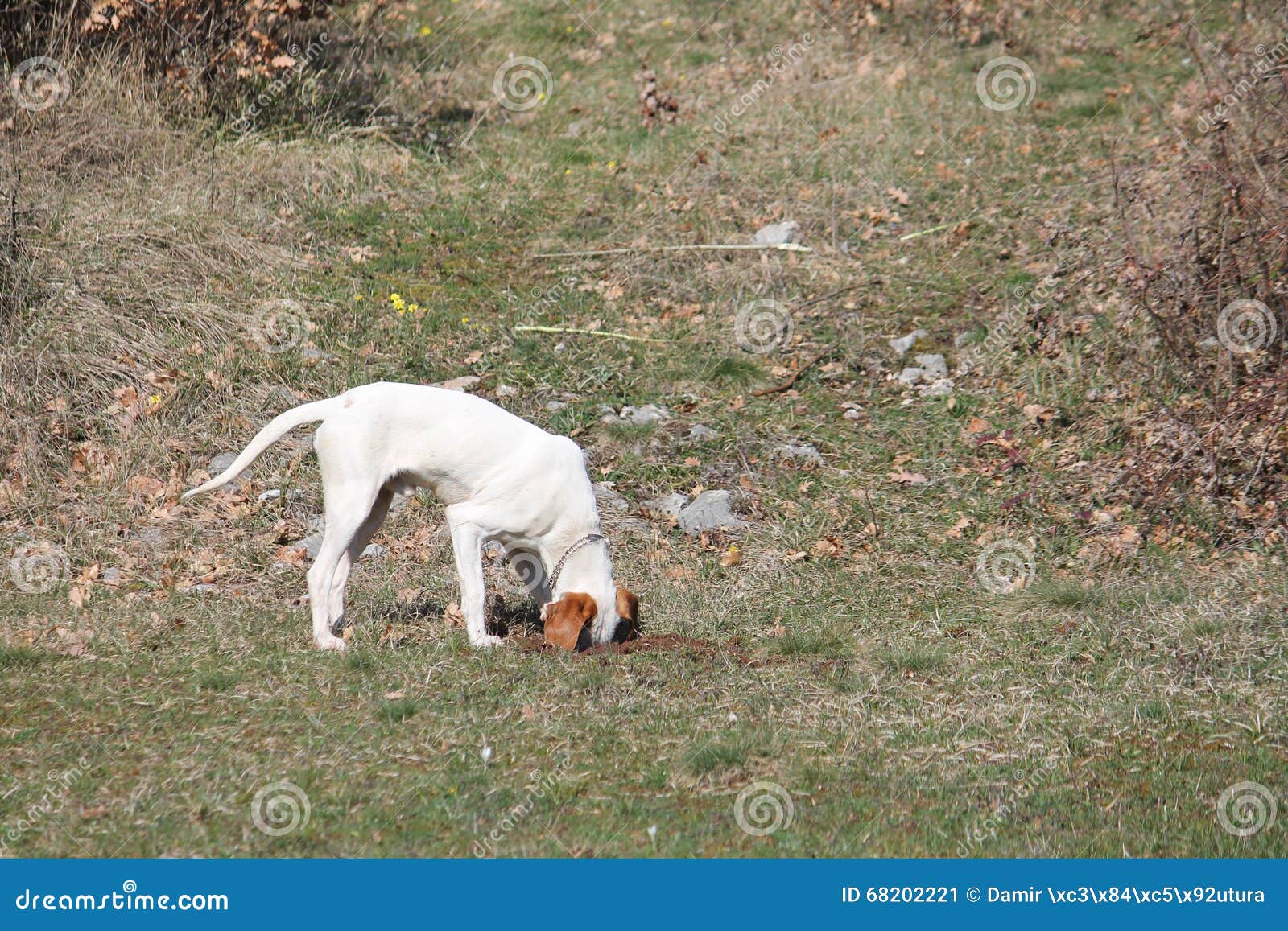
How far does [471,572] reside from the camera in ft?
21.0

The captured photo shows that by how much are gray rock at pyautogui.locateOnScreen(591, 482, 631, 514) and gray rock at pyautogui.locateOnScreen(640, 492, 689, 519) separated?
130mm

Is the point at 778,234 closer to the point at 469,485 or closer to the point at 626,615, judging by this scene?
the point at 469,485

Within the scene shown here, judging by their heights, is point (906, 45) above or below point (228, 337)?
above

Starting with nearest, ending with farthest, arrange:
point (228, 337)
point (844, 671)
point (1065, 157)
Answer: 1. point (844, 671)
2. point (228, 337)
3. point (1065, 157)

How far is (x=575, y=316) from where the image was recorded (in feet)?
35.5

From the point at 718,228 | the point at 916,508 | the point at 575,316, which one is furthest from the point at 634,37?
the point at 916,508

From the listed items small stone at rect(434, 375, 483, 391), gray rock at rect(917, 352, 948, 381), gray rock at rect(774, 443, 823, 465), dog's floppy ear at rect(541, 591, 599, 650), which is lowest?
dog's floppy ear at rect(541, 591, 599, 650)

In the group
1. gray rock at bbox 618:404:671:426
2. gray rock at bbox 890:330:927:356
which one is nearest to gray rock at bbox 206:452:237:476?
gray rock at bbox 618:404:671:426

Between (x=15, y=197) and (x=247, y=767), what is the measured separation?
22.1 feet

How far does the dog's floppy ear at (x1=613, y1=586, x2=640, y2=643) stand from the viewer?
6406 mm

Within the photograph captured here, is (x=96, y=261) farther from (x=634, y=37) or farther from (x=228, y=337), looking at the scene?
(x=634, y=37)

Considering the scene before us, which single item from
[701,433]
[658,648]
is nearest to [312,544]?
[658,648]

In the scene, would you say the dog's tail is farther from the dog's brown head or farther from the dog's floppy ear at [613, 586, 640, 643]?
the dog's floppy ear at [613, 586, 640, 643]

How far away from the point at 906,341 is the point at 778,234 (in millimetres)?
1904
